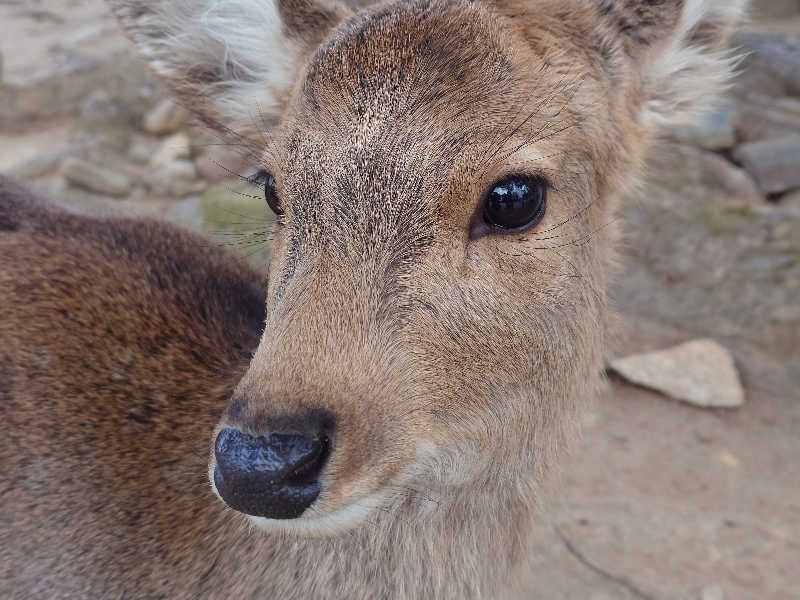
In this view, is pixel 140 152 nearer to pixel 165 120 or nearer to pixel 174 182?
pixel 165 120

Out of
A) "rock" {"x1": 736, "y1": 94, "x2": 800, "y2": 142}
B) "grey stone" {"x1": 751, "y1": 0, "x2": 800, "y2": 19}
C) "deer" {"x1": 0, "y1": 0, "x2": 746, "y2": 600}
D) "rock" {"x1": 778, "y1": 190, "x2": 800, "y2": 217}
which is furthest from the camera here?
"grey stone" {"x1": 751, "y1": 0, "x2": 800, "y2": 19}

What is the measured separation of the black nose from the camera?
205cm

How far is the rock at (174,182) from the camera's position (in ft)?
32.5

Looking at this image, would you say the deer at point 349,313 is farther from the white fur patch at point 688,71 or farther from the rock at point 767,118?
the rock at point 767,118

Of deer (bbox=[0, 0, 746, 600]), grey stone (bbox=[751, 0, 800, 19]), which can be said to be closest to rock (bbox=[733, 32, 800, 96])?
grey stone (bbox=[751, 0, 800, 19])

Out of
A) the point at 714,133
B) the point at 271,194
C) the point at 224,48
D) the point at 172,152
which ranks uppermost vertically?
the point at 224,48

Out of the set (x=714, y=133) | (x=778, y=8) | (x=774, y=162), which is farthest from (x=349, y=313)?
(x=778, y=8)

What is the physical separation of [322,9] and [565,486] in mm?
4037

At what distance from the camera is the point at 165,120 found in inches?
436

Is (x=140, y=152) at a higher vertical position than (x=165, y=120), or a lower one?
lower

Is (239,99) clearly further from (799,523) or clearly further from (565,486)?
(799,523)

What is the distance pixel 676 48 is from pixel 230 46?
74.4 inches

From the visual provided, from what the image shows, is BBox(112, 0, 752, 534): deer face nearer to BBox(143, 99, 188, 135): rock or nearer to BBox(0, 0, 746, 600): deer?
BBox(0, 0, 746, 600): deer

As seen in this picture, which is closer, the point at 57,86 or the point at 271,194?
the point at 271,194
